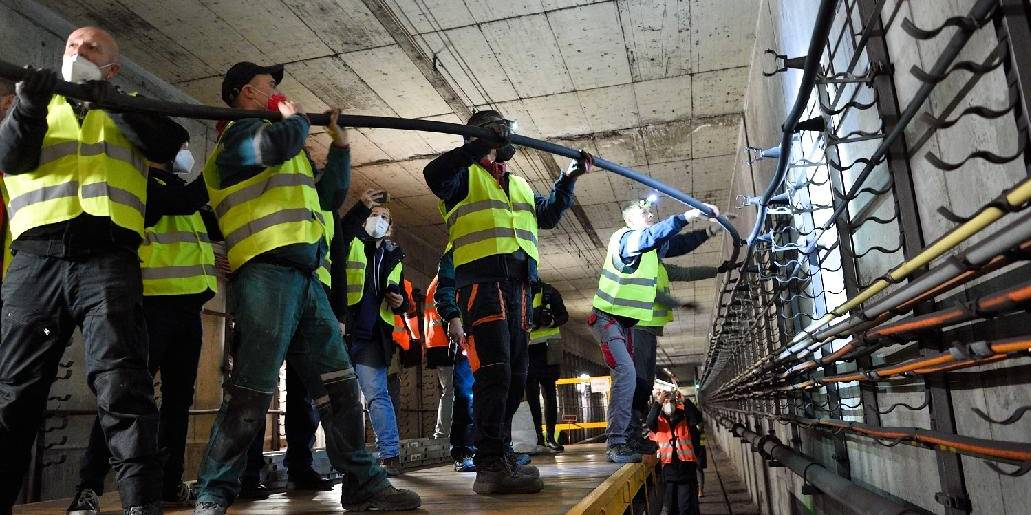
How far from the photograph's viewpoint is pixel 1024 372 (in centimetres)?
157

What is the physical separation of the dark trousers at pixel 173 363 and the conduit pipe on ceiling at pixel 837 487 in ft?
8.91

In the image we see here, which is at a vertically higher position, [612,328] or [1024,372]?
[612,328]

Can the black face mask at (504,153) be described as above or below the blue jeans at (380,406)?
above

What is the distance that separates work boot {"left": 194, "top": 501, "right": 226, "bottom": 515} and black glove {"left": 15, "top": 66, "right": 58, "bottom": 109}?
126 cm

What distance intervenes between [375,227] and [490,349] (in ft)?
7.20

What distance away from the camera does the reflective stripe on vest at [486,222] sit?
301 cm

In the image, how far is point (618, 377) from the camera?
4.57 m

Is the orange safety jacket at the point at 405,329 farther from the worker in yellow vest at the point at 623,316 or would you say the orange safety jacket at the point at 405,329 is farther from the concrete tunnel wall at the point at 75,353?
the concrete tunnel wall at the point at 75,353

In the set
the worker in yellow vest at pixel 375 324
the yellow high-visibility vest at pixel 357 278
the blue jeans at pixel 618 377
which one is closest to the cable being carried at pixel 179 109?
the worker in yellow vest at pixel 375 324

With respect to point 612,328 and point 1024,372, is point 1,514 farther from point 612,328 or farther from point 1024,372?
point 612,328

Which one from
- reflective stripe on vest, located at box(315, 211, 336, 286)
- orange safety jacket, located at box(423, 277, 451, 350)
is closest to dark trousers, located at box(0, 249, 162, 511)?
reflective stripe on vest, located at box(315, 211, 336, 286)

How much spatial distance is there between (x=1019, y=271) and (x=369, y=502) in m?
2.02

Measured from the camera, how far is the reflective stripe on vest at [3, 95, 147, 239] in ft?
7.27

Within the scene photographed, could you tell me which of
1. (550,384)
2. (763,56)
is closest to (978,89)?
(763,56)
